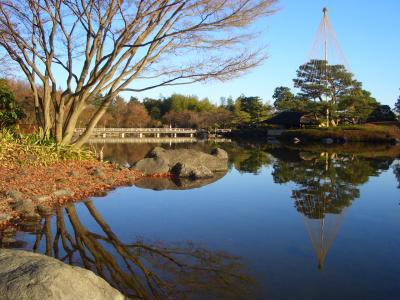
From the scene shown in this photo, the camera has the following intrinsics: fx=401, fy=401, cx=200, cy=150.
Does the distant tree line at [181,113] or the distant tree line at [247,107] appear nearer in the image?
the distant tree line at [247,107]

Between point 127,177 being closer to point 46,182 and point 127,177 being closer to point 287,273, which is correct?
point 46,182

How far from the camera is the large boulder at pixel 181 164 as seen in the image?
40.5 ft

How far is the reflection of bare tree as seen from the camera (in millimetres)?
3820

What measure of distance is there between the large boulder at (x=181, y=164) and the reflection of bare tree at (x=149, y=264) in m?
6.52

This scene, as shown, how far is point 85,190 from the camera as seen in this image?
8930 mm

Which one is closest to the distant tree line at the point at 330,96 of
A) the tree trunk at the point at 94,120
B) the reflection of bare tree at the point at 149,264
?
the tree trunk at the point at 94,120

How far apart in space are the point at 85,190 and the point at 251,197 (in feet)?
12.3

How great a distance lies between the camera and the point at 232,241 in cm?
546

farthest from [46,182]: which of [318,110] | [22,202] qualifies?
[318,110]

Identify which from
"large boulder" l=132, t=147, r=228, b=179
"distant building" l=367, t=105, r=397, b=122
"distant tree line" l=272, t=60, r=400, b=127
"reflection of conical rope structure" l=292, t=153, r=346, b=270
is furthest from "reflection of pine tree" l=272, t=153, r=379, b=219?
"distant building" l=367, t=105, r=397, b=122

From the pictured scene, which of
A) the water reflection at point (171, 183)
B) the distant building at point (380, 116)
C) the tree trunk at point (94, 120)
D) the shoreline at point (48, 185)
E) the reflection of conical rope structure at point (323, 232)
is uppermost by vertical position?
the distant building at point (380, 116)

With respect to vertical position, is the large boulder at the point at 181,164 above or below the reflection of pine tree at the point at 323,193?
above

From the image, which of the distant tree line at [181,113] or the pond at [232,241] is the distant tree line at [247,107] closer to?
the distant tree line at [181,113]

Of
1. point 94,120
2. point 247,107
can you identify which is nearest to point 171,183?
point 94,120
